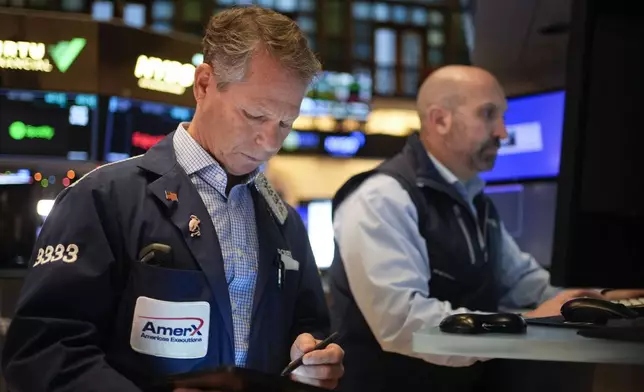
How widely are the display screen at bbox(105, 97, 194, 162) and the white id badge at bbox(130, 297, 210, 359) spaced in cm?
242

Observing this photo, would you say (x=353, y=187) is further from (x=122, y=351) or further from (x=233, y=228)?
(x=122, y=351)

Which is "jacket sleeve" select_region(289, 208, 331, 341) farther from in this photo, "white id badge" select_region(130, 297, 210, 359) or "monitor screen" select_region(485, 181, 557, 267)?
"monitor screen" select_region(485, 181, 557, 267)

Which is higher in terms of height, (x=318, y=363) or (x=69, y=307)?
(x=69, y=307)

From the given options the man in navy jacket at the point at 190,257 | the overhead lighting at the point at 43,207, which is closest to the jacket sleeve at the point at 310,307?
the man in navy jacket at the point at 190,257

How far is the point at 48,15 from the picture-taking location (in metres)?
3.28

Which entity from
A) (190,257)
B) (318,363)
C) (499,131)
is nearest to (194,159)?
(190,257)

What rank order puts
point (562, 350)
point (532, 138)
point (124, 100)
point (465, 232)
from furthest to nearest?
point (124, 100) → point (532, 138) → point (465, 232) → point (562, 350)

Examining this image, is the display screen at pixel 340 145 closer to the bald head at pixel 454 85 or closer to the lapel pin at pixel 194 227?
the bald head at pixel 454 85

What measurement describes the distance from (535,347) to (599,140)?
0.31 metres

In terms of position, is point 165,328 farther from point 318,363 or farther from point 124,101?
point 124,101

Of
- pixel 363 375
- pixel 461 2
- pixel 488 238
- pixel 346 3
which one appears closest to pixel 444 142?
pixel 488 238

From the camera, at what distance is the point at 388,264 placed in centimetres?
193

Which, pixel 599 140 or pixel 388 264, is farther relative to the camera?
pixel 388 264

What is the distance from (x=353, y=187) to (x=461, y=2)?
11.8 m
